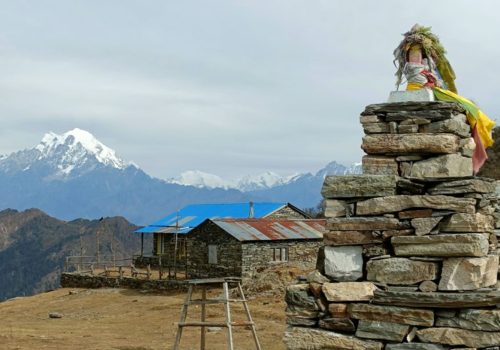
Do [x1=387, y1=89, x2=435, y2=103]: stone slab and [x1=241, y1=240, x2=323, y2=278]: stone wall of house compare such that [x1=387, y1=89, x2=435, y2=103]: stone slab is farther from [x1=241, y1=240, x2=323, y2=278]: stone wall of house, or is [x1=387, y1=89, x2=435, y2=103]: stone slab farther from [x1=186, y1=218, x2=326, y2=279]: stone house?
[x1=186, y1=218, x2=326, y2=279]: stone house

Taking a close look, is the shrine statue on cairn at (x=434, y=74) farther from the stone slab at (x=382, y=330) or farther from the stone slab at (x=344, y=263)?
the stone slab at (x=382, y=330)

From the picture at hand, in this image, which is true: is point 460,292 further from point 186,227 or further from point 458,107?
point 186,227

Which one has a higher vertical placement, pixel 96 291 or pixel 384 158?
pixel 384 158

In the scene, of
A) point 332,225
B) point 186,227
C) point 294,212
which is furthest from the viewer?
point 294,212

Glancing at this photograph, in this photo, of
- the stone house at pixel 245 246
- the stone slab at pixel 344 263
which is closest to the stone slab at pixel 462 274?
the stone slab at pixel 344 263

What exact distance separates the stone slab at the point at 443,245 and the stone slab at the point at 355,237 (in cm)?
21

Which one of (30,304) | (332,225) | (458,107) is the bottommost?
(30,304)

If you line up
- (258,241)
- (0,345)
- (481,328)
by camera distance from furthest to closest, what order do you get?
(258,241) < (0,345) < (481,328)

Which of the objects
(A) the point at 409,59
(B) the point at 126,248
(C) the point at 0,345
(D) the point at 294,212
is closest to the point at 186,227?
(D) the point at 294,212

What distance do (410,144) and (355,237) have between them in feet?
3.82

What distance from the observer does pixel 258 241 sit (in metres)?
38.9

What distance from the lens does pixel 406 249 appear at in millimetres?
6973

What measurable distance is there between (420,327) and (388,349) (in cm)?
39

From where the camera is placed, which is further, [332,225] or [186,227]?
[186,227]
